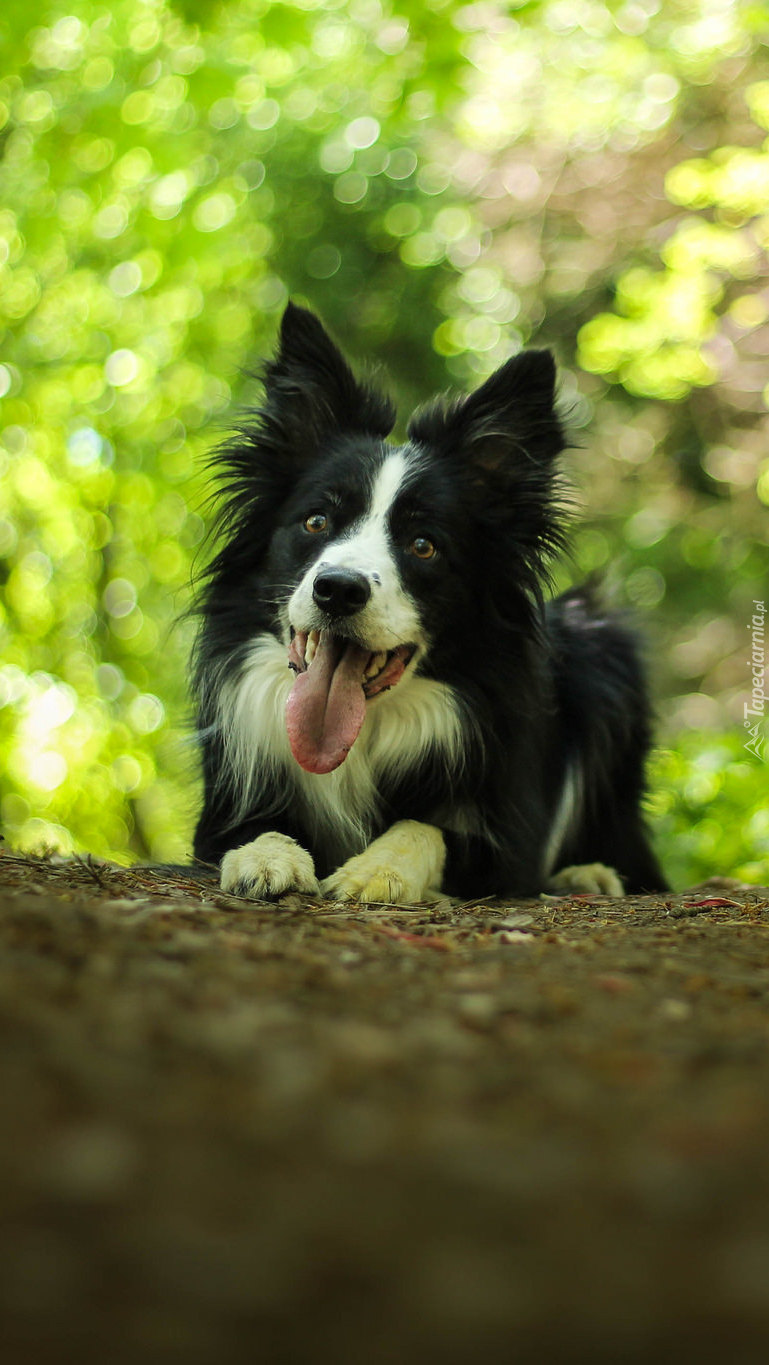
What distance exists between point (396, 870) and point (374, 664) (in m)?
0.72

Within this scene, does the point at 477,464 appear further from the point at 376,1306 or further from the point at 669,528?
the point at 669,528

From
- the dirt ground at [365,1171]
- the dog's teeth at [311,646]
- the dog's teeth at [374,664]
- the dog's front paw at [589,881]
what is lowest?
the dog's front paw at [589,881]

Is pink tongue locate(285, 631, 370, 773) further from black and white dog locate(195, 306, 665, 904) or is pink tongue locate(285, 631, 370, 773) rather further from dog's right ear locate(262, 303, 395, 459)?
dog's right ear locate(262, 303, 395, 459)

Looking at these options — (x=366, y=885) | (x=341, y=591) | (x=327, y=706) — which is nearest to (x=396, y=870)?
(x=366, y=885)

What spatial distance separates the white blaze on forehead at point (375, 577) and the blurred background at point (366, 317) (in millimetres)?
4892

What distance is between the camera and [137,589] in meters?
11.2

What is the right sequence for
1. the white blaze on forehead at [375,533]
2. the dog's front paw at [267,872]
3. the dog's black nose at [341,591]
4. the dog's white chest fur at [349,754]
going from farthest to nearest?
the dog's white chest fur at [349,754], the white blaze on forehead at [375,533], the dog's black nose at [341,591], the dog's front paw at [267,872]

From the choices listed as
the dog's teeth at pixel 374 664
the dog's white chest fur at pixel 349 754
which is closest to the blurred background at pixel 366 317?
the dog's white chest fur at pixel 349 754

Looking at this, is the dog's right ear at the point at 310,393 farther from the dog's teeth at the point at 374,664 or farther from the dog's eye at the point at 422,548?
the dog's teeth at the point at 374,664

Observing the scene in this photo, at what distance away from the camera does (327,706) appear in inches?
146

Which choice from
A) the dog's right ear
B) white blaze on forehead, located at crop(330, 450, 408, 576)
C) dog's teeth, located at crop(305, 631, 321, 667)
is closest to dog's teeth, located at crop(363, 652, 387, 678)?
dog's teeth, located at crop(305, 631, 321, 667)

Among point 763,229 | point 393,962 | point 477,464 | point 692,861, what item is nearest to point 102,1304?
point 393,962

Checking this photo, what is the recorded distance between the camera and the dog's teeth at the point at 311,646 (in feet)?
12.2

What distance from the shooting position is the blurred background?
9.43m
